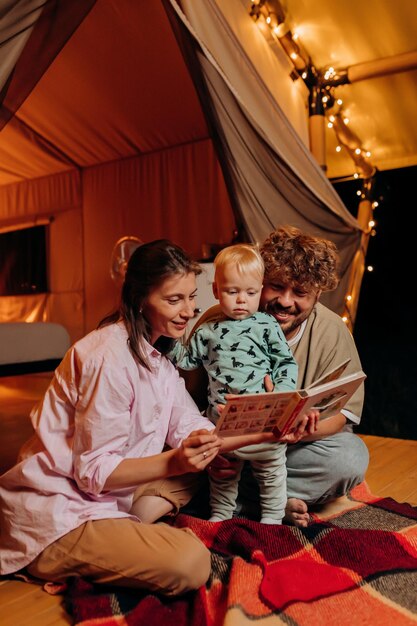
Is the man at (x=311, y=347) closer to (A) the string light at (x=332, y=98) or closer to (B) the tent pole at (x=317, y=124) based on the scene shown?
(A) the string light at (x=332, y=98)

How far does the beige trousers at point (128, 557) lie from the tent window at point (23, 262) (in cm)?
402

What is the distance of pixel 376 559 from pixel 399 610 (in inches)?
7.7

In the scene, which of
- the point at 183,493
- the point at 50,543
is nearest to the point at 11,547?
the point at 50,543

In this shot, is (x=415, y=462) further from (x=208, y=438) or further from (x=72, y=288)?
(x=72, y=288)

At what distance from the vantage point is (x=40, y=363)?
288 centimetres

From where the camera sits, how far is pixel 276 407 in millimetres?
1298

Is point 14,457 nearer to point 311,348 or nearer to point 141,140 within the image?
point 311,348

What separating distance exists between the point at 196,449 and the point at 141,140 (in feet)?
11.4

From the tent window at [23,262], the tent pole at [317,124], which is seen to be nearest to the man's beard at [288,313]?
the tent pole at [317,124]

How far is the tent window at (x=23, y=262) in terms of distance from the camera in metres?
5.08

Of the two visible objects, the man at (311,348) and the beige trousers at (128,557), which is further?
the man at (311,348)

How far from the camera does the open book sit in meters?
1.21

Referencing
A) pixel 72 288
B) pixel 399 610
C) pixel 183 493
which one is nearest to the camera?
pixel 399 610

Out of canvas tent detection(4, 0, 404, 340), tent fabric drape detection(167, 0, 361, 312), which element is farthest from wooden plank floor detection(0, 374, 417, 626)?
tent fabric drape detection(167, 0, 361, 312)
